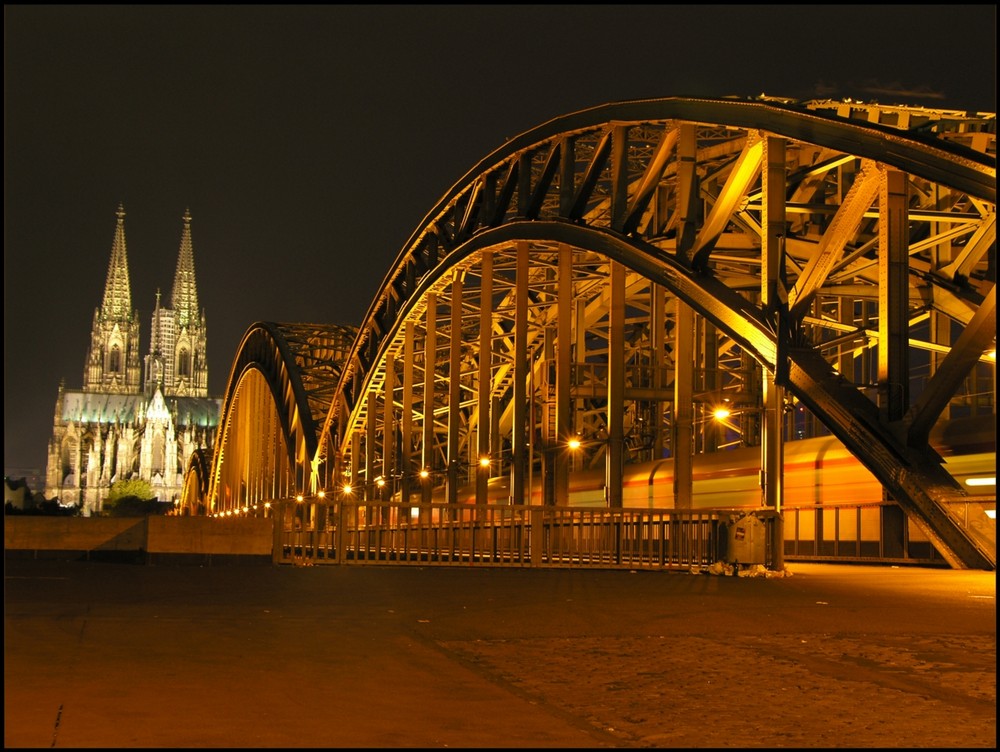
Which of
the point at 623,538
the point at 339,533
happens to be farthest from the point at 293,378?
the point at 623,538

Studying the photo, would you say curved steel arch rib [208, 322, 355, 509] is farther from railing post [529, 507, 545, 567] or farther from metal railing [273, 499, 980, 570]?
railing post [529, 507, 545, 567]

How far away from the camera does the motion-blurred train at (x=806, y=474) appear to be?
2220cm

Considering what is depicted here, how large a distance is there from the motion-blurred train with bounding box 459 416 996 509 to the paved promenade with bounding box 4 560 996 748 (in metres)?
6.89

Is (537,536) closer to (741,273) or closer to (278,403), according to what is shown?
(741,273)

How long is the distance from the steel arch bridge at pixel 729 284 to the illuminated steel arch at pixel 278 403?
14.7 metres

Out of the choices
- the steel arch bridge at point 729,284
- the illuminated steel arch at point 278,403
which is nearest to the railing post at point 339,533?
the steel arch bridge at point 729,284

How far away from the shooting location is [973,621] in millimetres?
12016

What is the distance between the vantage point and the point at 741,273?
34344 mm

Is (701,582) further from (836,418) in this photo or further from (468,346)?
(468,346)

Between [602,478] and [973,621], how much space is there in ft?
80.4

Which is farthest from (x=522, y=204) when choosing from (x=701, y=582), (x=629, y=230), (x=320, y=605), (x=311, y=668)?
(x=311, y=668)

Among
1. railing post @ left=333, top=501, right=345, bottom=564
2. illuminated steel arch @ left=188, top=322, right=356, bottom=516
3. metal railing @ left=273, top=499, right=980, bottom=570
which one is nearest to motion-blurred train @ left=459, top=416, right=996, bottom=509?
metal railing @ left=273, top=499, right=980, bottom=570

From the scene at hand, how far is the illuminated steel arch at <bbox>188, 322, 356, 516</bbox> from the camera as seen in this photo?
72.8 m

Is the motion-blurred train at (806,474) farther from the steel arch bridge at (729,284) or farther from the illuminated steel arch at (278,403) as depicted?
the illuminated steel arch at (278,403)
